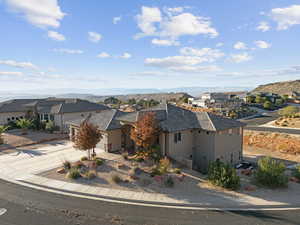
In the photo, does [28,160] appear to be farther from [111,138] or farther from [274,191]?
[274,191]

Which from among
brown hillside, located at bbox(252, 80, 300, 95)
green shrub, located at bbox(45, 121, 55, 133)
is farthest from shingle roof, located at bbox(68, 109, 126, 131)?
brown hillside, located at bbox(252, 80, 300, 95)

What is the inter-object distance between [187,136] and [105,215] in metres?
14.7

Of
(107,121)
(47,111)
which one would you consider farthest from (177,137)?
(47,111)

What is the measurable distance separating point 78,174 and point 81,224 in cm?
685

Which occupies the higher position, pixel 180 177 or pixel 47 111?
pixel 47 111

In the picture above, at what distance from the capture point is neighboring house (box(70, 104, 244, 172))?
23.4m

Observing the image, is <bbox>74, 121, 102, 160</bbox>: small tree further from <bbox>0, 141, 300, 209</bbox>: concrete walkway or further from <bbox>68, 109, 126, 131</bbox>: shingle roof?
<bbox>68, 109, 126, 131</bbox>: shingle roof

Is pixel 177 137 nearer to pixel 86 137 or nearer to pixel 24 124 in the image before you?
pixel 86 137

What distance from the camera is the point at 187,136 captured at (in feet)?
→ 80.9

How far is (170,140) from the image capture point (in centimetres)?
2298

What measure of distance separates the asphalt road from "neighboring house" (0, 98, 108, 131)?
84.5 ft

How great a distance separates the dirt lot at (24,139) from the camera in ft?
92.6

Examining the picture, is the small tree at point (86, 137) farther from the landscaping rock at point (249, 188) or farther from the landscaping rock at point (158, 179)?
the landscaping rock at point (249, 188)

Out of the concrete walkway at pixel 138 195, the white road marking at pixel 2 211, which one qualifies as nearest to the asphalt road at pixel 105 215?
the white road marking at pixel 2 211
